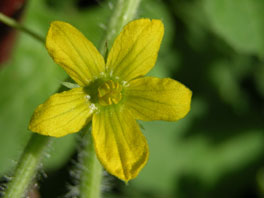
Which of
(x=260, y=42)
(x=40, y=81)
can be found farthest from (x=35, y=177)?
(x=260, y=42)

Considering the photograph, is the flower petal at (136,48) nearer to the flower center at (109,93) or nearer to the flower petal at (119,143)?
the flower center at (109,93)

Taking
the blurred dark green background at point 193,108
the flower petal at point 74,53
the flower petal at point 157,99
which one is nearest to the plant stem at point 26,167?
the flower petal at point 74,53

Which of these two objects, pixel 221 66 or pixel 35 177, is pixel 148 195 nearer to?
pixel 221 66

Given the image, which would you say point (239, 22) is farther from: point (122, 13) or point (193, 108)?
point (193, 108)

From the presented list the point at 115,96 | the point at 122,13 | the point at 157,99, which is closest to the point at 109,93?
the point at 115,96

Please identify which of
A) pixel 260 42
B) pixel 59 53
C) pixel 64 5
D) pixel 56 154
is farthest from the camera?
pixel 64 5
